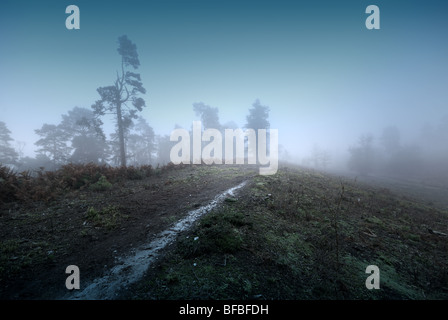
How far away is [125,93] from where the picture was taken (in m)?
21.5

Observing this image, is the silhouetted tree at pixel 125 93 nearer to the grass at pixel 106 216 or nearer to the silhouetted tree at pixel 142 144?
the grass at pixel 106 216

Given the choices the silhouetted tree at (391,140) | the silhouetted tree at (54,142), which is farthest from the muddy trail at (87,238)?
the silhouetted tree at (391,140)

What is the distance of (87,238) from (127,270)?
2.44 metres

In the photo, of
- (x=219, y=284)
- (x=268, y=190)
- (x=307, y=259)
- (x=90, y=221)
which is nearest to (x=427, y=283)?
(x=307, y=259)

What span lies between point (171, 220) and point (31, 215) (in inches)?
208

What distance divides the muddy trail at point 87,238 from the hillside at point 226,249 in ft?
0.10

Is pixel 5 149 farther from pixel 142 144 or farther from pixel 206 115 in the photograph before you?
pixel 206 115

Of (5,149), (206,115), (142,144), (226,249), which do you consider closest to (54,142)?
(5,149)

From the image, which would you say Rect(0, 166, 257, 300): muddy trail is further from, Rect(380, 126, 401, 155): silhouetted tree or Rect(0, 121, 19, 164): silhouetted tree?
Rect(380, 126, 401, 155): silhouetted tree

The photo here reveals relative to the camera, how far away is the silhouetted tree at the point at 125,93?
20675mm

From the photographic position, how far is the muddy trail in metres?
3.16

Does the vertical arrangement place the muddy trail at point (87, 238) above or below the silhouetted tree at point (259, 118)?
below

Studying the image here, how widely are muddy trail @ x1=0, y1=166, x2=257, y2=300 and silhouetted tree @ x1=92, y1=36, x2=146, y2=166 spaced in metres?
14.9

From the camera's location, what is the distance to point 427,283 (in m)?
4.10
